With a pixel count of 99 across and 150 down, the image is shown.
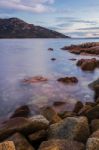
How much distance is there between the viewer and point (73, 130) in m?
9.77

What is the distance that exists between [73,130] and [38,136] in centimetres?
132

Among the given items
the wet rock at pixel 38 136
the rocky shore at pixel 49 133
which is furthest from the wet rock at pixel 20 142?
the wet rock at pixel 38 136

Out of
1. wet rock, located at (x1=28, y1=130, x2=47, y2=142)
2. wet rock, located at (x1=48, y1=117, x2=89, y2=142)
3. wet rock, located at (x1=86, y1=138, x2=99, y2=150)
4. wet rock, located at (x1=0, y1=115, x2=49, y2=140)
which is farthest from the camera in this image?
wet rock, located at (x1=0, y1=115, x2=49, y2=140)

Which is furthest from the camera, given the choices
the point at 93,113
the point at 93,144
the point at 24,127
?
the point at 93,113

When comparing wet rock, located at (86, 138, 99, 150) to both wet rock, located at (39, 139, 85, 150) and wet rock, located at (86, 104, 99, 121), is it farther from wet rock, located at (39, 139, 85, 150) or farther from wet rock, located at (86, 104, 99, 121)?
wet rock, located at (86, 104, 99, 121)

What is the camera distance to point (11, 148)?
7.87 m

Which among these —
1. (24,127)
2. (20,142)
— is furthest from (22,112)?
(20,142)

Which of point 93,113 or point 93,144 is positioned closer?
point 93,144

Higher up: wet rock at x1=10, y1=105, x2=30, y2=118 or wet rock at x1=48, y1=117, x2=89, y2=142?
wet rock at x1=48, y1=117, x2=89, y2=142

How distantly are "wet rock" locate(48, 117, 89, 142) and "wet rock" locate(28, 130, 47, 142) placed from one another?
0.20 meters

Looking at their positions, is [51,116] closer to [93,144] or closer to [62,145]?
[62,145]

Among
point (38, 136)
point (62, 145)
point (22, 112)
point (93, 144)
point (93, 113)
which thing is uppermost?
point (93, 144)

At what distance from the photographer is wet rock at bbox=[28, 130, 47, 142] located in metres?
10.3

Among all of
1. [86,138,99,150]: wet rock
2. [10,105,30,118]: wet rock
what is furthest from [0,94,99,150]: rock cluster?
[10,105,30,118]: wet rock
